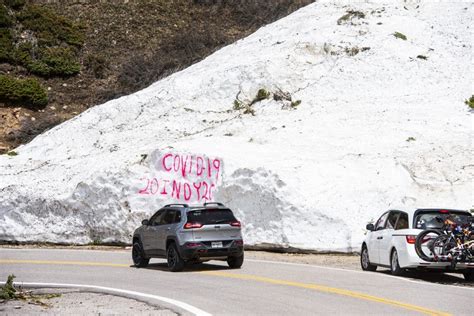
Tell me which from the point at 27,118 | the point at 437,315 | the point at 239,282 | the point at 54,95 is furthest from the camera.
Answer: the point at 54,95

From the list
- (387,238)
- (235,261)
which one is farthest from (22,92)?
(387,238)

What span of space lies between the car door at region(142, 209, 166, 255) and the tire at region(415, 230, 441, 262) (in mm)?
6915

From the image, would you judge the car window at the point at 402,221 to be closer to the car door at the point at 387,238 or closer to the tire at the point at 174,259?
the car door at the point at 387,238

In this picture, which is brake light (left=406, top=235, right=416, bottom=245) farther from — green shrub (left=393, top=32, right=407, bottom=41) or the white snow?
green shrub (left=393, top=32, right=407, bottom=41)

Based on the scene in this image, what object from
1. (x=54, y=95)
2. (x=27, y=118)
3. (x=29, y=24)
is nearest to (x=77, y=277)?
(x=27, y=118)

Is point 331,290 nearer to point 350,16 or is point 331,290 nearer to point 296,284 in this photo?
point 296,284

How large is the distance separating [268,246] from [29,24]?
108ft

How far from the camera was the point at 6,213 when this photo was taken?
29.1 m

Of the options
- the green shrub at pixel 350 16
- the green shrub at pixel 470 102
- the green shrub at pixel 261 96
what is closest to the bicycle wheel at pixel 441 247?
the green shrub at pixel 470 102

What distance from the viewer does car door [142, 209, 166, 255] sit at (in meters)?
20.0

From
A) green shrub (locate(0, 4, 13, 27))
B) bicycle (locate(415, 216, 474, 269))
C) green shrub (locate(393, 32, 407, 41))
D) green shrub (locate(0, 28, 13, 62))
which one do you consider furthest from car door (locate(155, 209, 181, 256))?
green shrub (locate(0, 4, 13, 27))

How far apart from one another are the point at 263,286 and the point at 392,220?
428 cm

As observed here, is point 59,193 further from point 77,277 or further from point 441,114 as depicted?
point 441,114

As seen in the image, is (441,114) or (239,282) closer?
(239,282)
